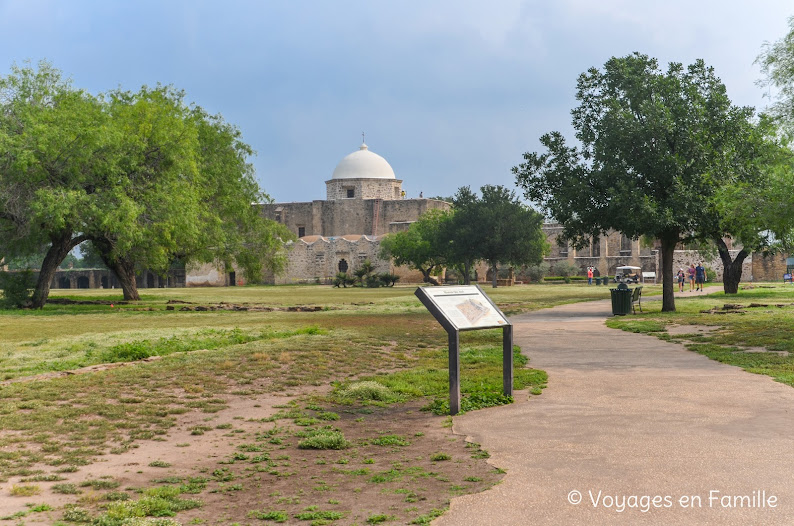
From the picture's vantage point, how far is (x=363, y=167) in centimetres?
7775

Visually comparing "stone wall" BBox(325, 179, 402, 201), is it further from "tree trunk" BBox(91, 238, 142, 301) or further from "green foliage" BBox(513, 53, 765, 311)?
"green foliage" BBox(513, 53, 765, 311)

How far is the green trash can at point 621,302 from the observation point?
20.3 meters

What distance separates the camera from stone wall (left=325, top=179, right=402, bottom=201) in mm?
76938

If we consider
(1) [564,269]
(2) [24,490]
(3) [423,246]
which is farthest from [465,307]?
(1) [564,269]

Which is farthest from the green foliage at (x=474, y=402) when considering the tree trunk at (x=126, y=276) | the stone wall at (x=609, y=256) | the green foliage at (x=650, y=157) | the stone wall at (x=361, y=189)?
the stone wall at (x=361, y=189)

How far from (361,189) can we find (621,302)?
57.8 meters

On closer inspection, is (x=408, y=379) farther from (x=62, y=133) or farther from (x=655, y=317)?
(x=62, y=133)

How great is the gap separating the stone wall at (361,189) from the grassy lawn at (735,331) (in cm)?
5566

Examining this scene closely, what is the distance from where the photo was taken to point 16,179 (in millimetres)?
22516

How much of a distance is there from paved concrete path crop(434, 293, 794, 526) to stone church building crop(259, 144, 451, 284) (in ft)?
196

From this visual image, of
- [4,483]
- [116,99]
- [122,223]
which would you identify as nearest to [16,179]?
A: [122,223]

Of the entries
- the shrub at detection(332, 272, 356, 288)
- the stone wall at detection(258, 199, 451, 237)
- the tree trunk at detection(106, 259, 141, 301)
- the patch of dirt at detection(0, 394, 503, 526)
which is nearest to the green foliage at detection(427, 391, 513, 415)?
the patch of dirt at detection(0, 394, 503, 526)

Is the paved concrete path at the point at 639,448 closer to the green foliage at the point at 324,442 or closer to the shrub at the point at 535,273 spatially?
the green foliage at the point at 324,442

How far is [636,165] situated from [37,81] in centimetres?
1739
